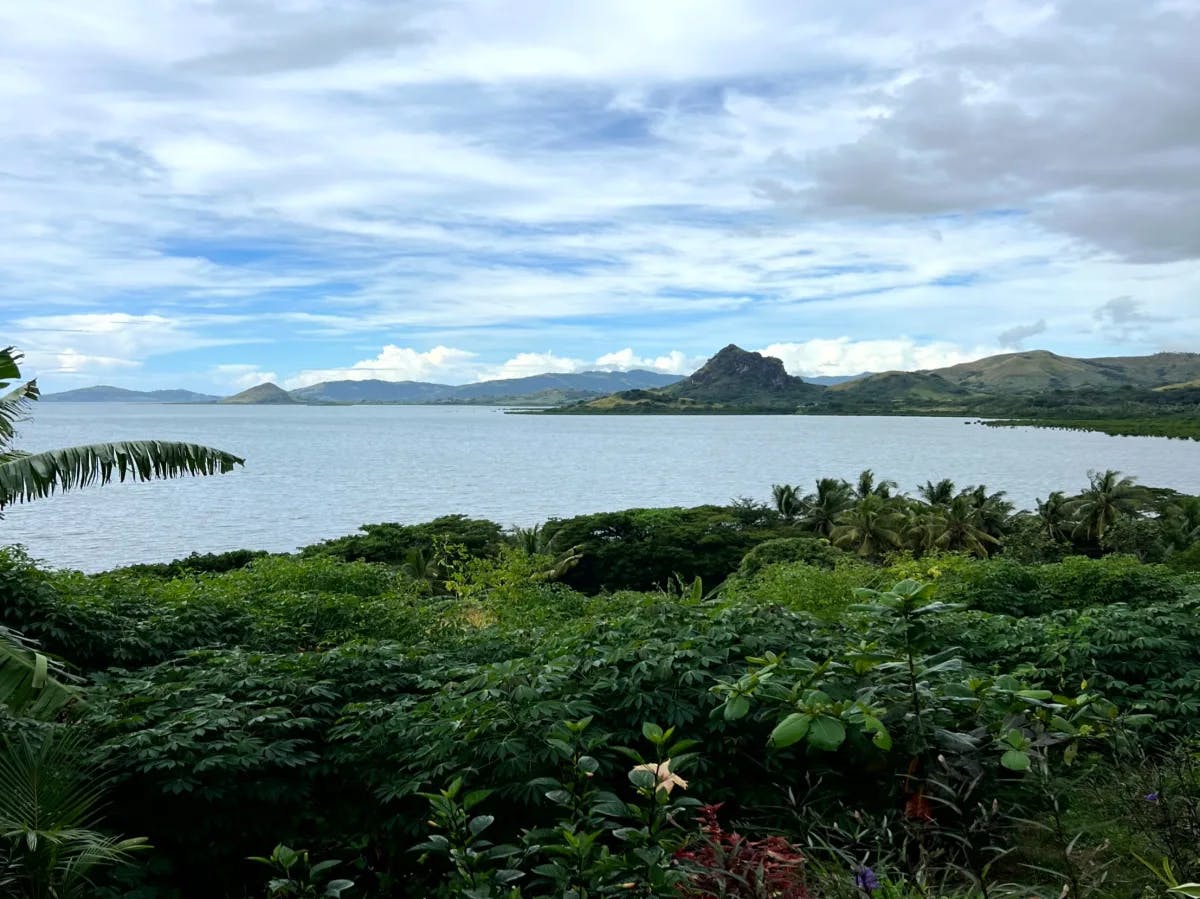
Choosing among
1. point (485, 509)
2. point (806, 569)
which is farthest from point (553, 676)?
point (485, 509)

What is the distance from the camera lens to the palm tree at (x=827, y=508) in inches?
2179

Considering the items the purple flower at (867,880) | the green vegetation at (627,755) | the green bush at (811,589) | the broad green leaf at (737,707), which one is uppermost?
the broad green leaf at (737,707)

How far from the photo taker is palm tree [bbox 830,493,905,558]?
155ft

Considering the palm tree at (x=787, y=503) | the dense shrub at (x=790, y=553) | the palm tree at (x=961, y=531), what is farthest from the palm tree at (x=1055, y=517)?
the dense shrub at (x=790, y=553)

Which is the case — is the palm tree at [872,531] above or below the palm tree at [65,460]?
below

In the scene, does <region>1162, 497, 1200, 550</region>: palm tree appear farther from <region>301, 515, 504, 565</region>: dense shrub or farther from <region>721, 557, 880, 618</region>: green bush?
<region>301, 515, 504, 565</region>: dense shrub

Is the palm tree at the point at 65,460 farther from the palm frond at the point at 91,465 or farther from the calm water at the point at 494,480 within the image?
the calm water at the point at 494,480

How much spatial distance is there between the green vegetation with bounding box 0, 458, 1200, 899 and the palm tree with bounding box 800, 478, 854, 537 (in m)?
46.9

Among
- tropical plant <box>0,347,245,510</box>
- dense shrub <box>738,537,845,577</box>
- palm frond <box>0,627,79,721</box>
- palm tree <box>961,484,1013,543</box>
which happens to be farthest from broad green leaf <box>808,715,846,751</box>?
palm tree <box>961,484,1013,543</box>

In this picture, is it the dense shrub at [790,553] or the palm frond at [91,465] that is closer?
the palm frond at [91,465]

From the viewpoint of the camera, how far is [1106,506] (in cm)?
5194

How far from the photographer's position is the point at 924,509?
50938 mm

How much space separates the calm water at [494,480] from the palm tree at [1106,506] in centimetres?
3464

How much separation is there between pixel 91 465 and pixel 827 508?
51231mm
